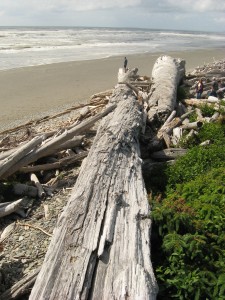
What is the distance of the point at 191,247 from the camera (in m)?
4.71

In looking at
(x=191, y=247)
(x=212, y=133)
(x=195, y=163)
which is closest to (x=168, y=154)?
(x=195, y=163)

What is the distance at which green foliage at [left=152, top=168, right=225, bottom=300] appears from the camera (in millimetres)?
4383

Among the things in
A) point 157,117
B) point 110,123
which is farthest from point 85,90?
point 110,123

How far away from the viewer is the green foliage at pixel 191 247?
14.4 ft

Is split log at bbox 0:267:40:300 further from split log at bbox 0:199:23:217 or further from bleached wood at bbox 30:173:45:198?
bleached wood at bbox 30:173:45:198

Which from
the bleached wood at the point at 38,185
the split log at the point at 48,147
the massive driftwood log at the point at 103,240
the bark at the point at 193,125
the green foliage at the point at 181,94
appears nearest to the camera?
the massive driftwood log at the point at 103,240

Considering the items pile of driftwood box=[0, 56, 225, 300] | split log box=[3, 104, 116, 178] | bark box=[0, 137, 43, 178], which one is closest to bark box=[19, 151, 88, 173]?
pile of driftwood box=[0, 56, 225, 300]

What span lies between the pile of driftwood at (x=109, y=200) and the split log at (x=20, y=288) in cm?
2

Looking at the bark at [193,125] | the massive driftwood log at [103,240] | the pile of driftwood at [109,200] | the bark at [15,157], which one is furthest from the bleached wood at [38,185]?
the bark at [193,125]

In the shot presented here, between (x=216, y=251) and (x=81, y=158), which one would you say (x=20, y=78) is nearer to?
(x=81, y=158)

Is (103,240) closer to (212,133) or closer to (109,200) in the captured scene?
(109,200)

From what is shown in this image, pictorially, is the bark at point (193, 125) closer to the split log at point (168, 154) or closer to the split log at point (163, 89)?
the split log at point (163, 89)

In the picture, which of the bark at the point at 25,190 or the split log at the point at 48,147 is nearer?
the bark at the point at 25,190

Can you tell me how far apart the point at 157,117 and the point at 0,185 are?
15.7ft
